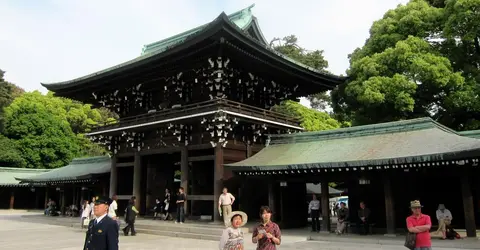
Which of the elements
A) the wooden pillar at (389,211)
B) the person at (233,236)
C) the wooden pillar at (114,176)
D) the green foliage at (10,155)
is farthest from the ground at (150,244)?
the green foliage at (10,155)

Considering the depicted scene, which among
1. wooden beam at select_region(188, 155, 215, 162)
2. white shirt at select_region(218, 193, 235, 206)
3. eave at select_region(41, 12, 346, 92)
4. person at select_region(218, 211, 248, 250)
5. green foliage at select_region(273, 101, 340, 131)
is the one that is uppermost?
green foliage at select_region(273, 101, 340, 131)

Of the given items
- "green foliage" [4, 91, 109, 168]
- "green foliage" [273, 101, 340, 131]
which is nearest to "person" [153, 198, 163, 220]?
"green foliage" [273, 101, 340, 131]

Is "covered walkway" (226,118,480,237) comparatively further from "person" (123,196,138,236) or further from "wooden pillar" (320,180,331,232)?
"person" (123,196,138,236)

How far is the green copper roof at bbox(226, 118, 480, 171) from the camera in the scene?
12781 mm

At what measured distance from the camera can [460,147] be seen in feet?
40.1

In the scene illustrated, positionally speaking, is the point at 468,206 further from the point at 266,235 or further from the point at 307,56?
the point at 307,56

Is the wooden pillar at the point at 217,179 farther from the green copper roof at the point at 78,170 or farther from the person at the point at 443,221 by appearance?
the green copper roof at the point at 78,170

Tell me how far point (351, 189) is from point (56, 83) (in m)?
18.9

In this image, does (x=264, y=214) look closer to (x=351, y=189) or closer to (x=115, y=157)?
(x=351, y=189)

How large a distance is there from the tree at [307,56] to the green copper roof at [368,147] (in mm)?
26878

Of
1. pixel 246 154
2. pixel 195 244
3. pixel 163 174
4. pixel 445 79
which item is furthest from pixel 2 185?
pixel 445 79

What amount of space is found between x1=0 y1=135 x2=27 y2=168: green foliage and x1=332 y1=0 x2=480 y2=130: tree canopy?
3895cm

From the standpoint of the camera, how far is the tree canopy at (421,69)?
2198 cm

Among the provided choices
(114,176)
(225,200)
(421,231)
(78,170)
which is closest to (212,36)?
(225,200)
